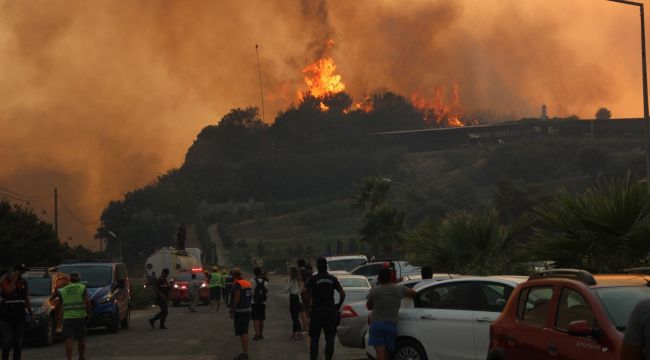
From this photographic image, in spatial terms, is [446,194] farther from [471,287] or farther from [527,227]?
[471,287]

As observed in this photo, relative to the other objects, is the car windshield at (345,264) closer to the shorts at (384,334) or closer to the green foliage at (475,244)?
the green foliage at (475,244)

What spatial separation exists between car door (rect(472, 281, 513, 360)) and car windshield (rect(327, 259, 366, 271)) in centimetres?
2544

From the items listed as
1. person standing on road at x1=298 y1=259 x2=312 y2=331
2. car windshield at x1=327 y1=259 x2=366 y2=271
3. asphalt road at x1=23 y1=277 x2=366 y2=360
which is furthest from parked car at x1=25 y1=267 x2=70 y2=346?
car windshield at x1=327 y1=259 x2=366 y2=271

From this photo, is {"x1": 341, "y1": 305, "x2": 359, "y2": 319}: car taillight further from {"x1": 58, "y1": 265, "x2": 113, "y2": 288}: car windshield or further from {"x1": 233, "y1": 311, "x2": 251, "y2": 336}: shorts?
{"x1": 58, "y1": 265, "x2": 113, "y2": 288}: car windshield

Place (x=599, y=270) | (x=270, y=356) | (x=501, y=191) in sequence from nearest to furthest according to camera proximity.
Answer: (x=599, y=270)
(x=270, y=356)
(x=501, y=191)

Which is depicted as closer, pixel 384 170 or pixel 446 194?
pixel 446 194

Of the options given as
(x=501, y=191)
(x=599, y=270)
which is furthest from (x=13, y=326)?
(x=501, y=191)

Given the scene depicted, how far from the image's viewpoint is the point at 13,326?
17.8 m

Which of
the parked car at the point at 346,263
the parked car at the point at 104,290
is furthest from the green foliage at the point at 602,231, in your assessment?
the parked car at the point at 346,263

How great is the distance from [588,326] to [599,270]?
791 cm

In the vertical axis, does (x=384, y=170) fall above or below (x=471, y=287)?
above

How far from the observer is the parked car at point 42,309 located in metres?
23.2

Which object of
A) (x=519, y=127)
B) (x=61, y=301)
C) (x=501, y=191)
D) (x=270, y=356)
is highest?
(x=519, y=127)

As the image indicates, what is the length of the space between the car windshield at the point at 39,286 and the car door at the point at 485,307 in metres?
13.9
